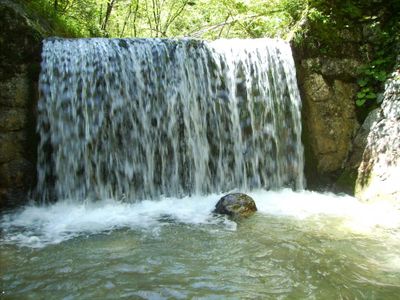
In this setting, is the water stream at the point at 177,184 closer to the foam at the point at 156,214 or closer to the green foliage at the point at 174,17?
the foam at the point at 156,214

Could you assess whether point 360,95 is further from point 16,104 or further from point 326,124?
point 16,104

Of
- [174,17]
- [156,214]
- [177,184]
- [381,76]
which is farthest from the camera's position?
[174,17]

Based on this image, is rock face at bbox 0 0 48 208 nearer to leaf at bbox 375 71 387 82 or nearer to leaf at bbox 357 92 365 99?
leaf at bbox 357 92 365 99

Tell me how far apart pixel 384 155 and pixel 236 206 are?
248cm

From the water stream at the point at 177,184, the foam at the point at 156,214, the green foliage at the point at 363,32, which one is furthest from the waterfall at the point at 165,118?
the green foliage at the point at 363,32

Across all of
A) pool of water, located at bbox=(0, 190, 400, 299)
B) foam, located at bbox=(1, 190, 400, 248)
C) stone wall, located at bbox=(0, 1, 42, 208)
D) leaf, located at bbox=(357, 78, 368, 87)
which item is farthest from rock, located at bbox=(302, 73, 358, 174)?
stone wall, located at bbox=(0, 1, 42, 208)

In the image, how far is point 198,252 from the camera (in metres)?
4.00

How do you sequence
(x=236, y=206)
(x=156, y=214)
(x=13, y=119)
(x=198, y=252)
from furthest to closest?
(x=13, y=119), (x=156, y=214), (x=236, y=206), (x=198, y=252)

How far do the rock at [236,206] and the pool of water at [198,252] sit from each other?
12cm

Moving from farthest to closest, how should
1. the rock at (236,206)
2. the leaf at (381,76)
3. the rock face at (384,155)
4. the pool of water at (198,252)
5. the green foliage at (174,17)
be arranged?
the green foliage at (174,17) < the leaf at (381,76) < the rock face at (384,155) < the rock at (236,206) < the pool of water at (198,252)

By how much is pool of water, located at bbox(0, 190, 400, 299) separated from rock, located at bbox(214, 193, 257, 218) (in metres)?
0.12

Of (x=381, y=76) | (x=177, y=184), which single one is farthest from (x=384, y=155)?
(x=177, y=184)

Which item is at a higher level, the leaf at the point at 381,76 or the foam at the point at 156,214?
the leaf at the point at 381,76

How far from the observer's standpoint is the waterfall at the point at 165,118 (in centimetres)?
609
